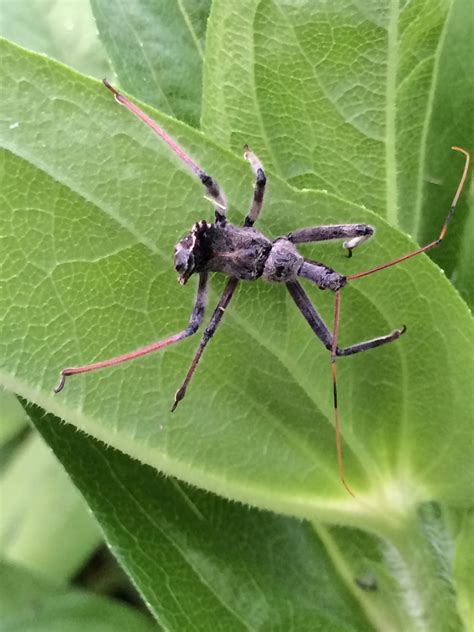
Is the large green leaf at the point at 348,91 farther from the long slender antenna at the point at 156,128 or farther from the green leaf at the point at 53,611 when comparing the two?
the green leaf at the point at 53,611

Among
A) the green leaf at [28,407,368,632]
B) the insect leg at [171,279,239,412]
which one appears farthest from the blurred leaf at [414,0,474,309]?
the green leaf at [28,407,368,632]

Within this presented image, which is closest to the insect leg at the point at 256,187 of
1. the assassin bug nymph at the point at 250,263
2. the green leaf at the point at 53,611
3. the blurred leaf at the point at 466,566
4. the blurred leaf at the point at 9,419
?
the assassin bug nymph at the point at 250,263

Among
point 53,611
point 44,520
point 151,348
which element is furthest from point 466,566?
point 44,520

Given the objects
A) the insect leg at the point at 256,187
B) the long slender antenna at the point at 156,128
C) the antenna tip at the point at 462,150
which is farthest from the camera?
the antenna tip at the point at 462,150

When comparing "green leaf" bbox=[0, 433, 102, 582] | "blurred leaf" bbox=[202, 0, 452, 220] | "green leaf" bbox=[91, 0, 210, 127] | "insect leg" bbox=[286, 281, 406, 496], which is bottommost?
"green leaf" bbox=[0, 433, 102, 582]

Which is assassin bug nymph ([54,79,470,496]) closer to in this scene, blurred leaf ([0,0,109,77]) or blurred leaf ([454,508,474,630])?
blurred leaf ([454,508,474,630])

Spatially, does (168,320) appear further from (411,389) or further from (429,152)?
(429,152)
